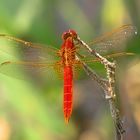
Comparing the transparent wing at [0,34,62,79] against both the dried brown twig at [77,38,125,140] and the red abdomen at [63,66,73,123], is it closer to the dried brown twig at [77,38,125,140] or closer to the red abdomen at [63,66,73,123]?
the red abdomen at [63,66,73,123]

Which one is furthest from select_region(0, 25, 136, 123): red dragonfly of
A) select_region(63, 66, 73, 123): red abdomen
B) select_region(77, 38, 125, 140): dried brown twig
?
select_region(77, 38, 125, 140): dried brown twig

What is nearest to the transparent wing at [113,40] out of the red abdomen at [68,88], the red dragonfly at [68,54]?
the red dragonfly at [68,54]

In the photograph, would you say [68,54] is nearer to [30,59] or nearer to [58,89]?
[30,59]

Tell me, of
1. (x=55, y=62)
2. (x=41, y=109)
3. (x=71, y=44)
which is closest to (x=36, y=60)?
(x=55, y=62)

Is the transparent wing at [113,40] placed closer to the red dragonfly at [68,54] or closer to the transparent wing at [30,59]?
the red dragonfly at [68,54]

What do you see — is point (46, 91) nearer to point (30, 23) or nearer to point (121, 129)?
point (30, 23)

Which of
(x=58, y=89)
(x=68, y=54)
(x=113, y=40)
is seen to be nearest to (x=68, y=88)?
(x=68, y=54)

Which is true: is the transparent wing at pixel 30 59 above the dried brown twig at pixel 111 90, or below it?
above
